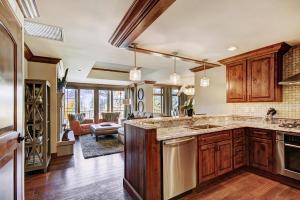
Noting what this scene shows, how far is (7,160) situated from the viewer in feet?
3.88

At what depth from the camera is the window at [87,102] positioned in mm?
8250

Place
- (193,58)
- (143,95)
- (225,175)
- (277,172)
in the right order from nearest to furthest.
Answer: (277,172) < (225,175) < (193,58) < (143,95)

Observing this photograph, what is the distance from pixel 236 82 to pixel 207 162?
2.10 meters

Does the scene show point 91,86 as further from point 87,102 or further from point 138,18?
point 138,18

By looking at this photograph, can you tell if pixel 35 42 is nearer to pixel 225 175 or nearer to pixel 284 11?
pixel 284 11

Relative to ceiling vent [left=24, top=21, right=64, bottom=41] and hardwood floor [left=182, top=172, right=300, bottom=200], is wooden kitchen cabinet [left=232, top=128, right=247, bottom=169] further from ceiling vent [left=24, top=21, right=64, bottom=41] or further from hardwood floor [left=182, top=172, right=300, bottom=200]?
ceiling vent [left=24, top=21, right=64, bottom=41]

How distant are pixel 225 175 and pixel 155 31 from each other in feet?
9.07

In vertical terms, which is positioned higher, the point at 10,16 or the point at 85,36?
the point at 85,36

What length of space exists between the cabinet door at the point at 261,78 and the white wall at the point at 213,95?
0.72 metres

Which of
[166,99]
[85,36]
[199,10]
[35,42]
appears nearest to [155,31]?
[199,10]

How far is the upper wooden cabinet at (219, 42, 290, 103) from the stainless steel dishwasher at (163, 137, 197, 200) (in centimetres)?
193

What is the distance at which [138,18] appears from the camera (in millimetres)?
1786

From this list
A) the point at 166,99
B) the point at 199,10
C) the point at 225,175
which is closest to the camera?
the point at 199,10

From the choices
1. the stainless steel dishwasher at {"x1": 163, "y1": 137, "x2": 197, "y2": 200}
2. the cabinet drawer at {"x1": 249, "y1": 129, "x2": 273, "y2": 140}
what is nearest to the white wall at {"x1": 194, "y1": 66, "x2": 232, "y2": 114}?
the cabinet drawer at {"x1": 249, "y1": 129, "x2": 273, "y2": 140}
